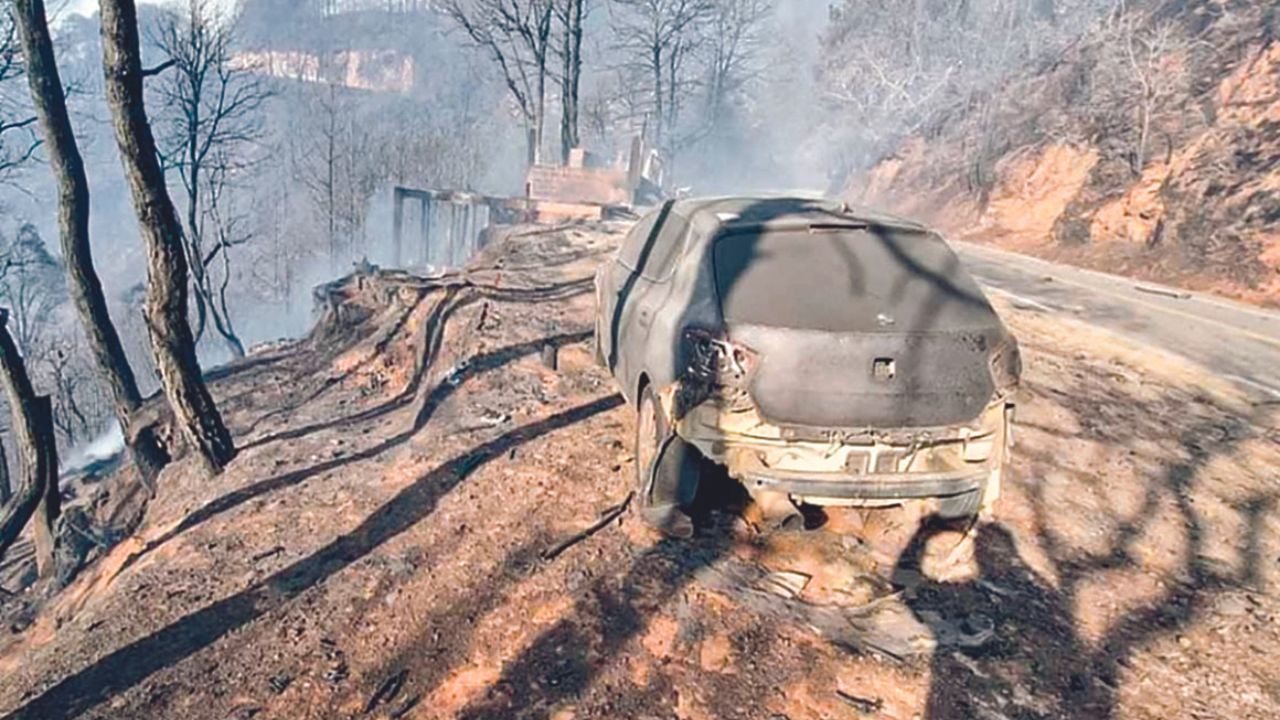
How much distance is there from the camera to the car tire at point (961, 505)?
13.9 ft

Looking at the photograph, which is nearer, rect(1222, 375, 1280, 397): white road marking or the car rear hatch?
the car rear hatch

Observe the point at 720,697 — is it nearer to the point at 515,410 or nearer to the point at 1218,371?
the point at 515,410

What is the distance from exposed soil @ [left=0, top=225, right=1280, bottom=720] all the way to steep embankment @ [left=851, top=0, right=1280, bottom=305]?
10.2m

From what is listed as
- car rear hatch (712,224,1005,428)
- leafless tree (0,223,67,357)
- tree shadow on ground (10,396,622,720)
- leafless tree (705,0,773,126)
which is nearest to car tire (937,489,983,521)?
car rear hatch (712,224,1005,428)

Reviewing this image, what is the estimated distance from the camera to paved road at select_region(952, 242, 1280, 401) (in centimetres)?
912

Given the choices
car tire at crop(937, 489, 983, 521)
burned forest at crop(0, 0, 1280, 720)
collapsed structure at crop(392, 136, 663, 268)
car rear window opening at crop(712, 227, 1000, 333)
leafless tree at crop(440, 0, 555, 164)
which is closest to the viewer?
burned forest at crop(0, 0, 1280, 720)

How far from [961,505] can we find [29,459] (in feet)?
27.6

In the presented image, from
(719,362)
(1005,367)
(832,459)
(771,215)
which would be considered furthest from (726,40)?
(832,459)

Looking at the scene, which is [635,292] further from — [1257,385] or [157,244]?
[1257,385]

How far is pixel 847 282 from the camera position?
4285 mm

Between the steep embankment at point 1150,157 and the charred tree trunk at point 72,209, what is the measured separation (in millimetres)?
16732

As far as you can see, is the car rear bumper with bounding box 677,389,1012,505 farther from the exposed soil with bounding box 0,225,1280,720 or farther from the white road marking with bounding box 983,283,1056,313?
the white road marking with bounding box 983,283,1056,313

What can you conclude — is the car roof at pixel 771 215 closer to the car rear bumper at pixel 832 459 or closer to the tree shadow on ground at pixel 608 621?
the car rear bumper at pixel 832 459

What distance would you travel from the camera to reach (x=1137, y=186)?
17453 mm
